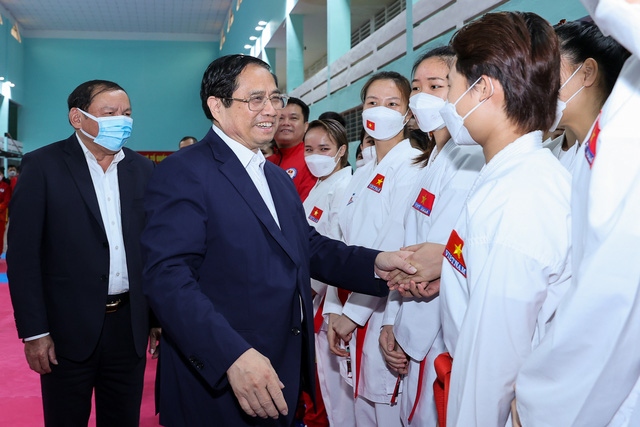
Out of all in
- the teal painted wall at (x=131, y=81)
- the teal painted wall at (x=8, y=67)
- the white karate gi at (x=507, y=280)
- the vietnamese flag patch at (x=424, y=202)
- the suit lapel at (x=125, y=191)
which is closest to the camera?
the white karate gi at (x=507, y=280)

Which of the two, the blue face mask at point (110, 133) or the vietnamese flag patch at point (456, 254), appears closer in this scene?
the vietnamese flag patch at point (456, 254)

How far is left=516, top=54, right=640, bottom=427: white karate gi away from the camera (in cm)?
104

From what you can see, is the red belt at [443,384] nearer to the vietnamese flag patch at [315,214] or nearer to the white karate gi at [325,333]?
the white karate gi at [325,333]

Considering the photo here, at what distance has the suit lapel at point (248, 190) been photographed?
1841mm

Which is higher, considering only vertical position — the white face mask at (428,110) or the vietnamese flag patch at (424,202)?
the white face mask at (428,110)

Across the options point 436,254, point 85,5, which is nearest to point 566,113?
point 436,254

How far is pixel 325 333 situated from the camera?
354 centimetres

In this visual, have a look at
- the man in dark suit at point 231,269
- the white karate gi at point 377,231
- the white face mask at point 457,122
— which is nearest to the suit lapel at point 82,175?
the man in dark suit at point 231,269

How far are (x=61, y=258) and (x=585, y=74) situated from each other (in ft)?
7.02

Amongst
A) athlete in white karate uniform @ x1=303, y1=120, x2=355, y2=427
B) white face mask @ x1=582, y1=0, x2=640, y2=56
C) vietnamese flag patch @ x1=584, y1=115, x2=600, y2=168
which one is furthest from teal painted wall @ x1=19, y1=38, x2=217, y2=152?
white face mask @ x1=582, y1=0, x2=640, y2=56

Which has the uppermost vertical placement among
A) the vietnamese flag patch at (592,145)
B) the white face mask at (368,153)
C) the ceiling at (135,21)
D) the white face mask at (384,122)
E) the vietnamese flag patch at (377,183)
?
the ceiling at (135,21)

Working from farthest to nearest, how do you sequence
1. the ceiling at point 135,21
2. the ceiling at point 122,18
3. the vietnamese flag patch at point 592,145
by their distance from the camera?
the ceiling at point 122,18 → the ceiling at point 135,21 → the vietnamese flag patch at point 592,145

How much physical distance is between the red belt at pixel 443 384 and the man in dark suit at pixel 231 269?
1.34 feet

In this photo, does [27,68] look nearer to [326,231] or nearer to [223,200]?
[326,231]
